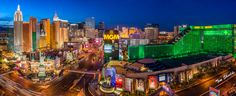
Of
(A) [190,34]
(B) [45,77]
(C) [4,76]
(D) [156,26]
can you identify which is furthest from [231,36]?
(D) [156,26]

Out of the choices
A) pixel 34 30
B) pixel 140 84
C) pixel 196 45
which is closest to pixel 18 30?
pixel 34 30

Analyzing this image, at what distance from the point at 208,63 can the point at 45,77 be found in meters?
17.2

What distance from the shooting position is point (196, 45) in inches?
1419

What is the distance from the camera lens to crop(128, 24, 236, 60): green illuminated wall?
31234 millimetres

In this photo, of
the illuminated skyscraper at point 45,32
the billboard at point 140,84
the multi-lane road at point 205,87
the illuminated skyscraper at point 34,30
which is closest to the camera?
the multi-lane road at point 205,87

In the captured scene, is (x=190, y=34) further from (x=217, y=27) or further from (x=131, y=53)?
(x=131, y=53)

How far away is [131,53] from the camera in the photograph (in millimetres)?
31016

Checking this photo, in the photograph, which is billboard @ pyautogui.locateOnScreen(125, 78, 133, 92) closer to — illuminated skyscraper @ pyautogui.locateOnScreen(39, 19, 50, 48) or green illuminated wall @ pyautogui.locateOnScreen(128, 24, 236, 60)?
green illuminated wall @ pyautogui.locateOnScreen(128, 24, 236, 60)

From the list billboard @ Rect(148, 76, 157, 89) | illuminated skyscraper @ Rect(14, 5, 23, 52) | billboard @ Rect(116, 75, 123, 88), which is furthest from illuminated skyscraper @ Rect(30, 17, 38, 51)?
billboard @ Rect(148, 76, 157, 89)

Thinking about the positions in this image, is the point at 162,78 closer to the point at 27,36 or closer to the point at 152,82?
the point at 152,82

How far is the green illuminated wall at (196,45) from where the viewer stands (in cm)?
3123

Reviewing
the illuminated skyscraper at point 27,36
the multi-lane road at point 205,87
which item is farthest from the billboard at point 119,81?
the illuminated skyscraper at point 27,36

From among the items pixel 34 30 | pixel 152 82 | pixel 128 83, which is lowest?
pixel 128 83

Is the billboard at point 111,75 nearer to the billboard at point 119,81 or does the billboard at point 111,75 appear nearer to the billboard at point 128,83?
the billboard at point 119,81
